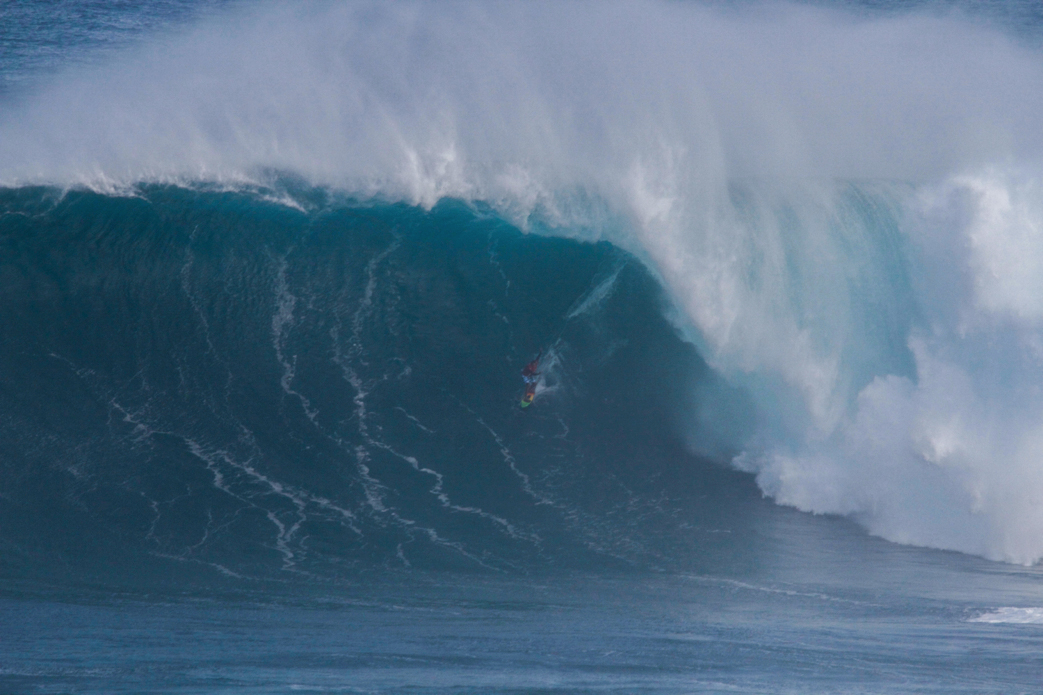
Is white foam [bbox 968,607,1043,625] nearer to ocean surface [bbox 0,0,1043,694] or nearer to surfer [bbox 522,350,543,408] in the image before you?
ocean surface [bbox 0,0,1043,694]

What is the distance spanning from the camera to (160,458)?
500 inches

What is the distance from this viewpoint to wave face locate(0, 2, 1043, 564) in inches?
540

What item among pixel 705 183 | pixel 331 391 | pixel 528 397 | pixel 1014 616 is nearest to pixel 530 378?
pixel 528 397

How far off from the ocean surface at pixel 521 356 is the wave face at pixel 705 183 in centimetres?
5

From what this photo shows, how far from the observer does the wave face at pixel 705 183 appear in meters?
13.7

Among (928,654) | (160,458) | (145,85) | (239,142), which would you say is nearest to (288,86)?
(239,142)

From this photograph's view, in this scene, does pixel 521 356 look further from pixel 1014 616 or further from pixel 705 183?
pixel 1014 616

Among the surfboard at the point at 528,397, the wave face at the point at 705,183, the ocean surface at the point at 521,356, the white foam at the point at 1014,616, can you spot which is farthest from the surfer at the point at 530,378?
the white foam at the point at 1014,616

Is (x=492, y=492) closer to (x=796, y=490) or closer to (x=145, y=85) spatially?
(x=796, y=490)

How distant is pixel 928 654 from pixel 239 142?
1139cm

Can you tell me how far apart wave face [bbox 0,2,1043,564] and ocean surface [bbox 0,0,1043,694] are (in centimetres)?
5

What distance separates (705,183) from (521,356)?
150 inches

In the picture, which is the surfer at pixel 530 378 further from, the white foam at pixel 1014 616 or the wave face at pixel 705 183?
the white foam at pixel 1014 616

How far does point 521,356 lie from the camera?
48.7 feet
